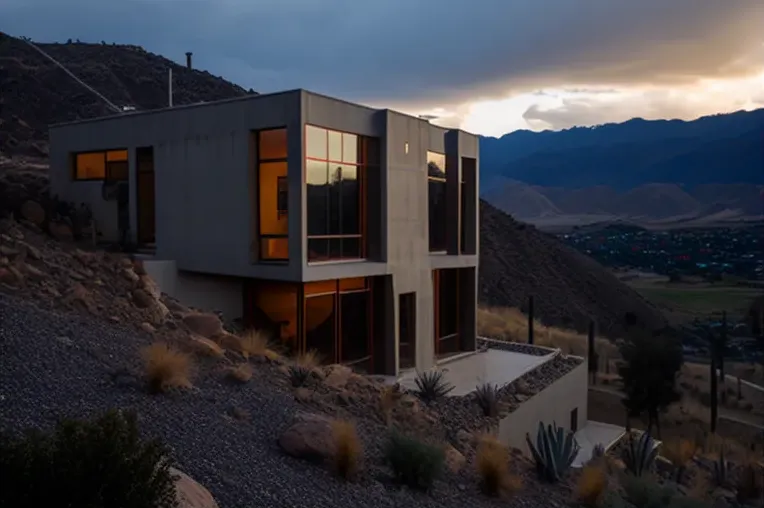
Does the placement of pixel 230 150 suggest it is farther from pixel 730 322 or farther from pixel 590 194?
pixel 590 194

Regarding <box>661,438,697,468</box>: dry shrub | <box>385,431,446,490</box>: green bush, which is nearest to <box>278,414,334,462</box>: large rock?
<box>385,431,446,490</box>: green bush

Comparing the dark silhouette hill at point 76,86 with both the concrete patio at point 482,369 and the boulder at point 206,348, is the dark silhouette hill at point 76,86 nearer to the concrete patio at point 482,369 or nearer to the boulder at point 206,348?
the concrete patio at point 482,369

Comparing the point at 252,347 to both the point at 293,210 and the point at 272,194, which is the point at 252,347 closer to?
the point at 293,210

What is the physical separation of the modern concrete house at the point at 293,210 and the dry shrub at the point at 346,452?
6620mm

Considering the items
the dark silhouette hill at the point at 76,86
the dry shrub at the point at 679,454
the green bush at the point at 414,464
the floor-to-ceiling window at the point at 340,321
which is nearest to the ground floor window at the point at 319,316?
the floor-to-ceiling window at the point at 340,321

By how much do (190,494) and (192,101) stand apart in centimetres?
5173

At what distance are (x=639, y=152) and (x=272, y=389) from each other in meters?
169

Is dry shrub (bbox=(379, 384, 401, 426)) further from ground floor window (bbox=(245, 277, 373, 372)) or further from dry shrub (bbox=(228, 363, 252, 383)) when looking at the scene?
ground floor window (bbox=(245, 277, 373, 372))

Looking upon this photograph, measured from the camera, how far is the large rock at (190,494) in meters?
6.55

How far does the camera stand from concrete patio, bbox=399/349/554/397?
17.8 m

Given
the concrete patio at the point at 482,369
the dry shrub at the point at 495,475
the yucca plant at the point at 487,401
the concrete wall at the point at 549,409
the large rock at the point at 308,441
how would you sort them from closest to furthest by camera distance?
the large rock at the point at 308,441, the dry shrub at the point at 495,475, the yucca plant at the point at 487,401, the concrete wall at the point at 549,409, the concrete patio at the point at 482,369

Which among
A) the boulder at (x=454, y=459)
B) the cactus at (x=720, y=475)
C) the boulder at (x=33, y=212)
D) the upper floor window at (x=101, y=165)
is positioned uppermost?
the upper floor window at (x=101, y=165)

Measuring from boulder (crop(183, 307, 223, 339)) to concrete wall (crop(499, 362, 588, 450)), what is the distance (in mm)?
5968

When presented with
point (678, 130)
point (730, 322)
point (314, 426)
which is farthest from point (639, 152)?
point (314, 426)
